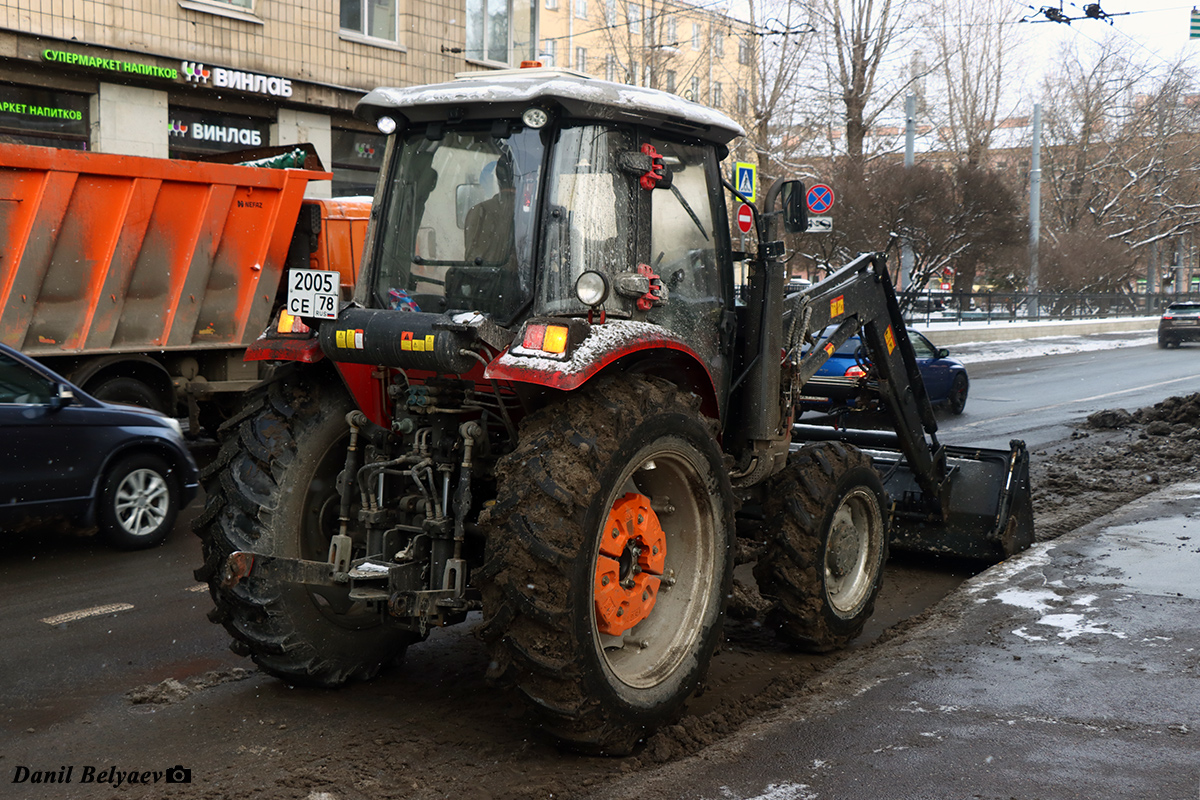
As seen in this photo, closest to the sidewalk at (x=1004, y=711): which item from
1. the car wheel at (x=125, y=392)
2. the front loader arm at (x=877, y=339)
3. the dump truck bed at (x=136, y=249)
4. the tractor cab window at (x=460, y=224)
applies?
the front loader arm at (x=877, y=339)

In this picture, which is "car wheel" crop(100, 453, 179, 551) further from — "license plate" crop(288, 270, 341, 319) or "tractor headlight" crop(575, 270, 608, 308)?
"tractor headlight" crop(575, 270, 608, 308)

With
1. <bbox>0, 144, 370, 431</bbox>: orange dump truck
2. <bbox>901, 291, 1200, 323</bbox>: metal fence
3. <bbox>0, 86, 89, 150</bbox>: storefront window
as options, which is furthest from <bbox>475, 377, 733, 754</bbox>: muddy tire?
<bbox>901, 291, 1200, 323</bbox>: metal fence

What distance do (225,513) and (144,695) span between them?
98 cm

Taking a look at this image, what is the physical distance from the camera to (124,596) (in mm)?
7117

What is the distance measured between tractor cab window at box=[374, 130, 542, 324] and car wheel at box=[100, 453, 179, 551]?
4.35m

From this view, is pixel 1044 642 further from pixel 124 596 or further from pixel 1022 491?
pixel 124 596

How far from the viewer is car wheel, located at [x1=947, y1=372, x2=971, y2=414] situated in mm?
17781

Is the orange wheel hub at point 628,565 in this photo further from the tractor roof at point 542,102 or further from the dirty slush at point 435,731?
the tractor roof at point 542,102

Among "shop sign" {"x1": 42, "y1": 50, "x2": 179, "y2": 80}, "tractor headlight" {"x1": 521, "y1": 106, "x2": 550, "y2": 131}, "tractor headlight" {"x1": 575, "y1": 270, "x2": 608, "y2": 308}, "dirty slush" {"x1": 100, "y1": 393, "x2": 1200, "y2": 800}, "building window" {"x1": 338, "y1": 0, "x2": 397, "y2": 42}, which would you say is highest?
"building window" {"x1": 338, "y1": 0, "x2": 397, "y2": 42}

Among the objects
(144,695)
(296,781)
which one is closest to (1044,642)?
(296,781)

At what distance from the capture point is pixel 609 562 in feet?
14.6

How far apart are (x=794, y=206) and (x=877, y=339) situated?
5.82 ft

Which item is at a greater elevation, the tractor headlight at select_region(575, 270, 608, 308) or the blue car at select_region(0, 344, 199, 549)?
the tractor headlight at select_region(575, 270, 608, 308)

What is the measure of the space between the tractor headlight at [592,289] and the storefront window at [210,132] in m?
15.9
